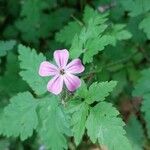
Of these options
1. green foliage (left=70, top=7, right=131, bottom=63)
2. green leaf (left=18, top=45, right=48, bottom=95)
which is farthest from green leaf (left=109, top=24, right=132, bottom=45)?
green leaf (left=18, top=45, right=48, bottom=95)

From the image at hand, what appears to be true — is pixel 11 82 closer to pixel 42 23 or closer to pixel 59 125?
pixel 42 23

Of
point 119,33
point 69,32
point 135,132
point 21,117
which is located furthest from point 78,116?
point 135,132

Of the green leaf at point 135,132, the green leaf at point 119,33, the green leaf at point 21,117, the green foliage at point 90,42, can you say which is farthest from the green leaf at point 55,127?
the green leaf at point 135,132

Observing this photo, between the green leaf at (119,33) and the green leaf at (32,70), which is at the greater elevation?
the green leaf at (119,33)

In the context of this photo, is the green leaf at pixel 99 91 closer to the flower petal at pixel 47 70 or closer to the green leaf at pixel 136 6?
the flower petal at pixel 47 70

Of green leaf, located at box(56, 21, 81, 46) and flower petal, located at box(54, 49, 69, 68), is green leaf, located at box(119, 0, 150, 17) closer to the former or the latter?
green leaf, located at box(56, 21, 81, 46)

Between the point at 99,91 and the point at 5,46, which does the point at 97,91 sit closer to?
the point at 99,91
